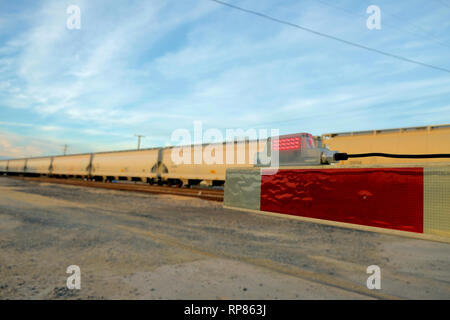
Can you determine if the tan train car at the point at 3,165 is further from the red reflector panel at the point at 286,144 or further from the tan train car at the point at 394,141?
the red reflector panel at the point at 286,144

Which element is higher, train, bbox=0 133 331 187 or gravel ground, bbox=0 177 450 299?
train, bbox=0 133 331 187

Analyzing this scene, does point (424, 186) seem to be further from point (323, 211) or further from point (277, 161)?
point (277, 161)

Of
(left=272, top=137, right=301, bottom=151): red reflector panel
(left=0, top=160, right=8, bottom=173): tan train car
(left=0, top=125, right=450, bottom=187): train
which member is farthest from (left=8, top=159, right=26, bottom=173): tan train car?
(left=272, top=137, right=301, bottom=151): red reflector panel

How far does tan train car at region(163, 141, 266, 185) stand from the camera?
18406 millimetres

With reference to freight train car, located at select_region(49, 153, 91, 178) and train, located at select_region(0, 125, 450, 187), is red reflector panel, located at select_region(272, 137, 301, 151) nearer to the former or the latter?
train, located at select_region(0, 125, 450, 187)

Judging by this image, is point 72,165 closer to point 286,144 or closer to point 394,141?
point 394,141

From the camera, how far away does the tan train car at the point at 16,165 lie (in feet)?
183

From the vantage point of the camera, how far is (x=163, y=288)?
3377 millimetres

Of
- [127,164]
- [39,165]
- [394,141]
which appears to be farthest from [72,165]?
[394,141]

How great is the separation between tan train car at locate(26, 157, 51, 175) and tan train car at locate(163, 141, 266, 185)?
3132 centimetres

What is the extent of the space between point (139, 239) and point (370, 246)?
15.4 ft

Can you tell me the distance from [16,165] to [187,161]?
53066mm

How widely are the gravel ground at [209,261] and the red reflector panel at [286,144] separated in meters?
1.94

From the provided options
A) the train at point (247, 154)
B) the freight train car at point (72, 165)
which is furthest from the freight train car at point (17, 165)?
the train at point (247, 154)
